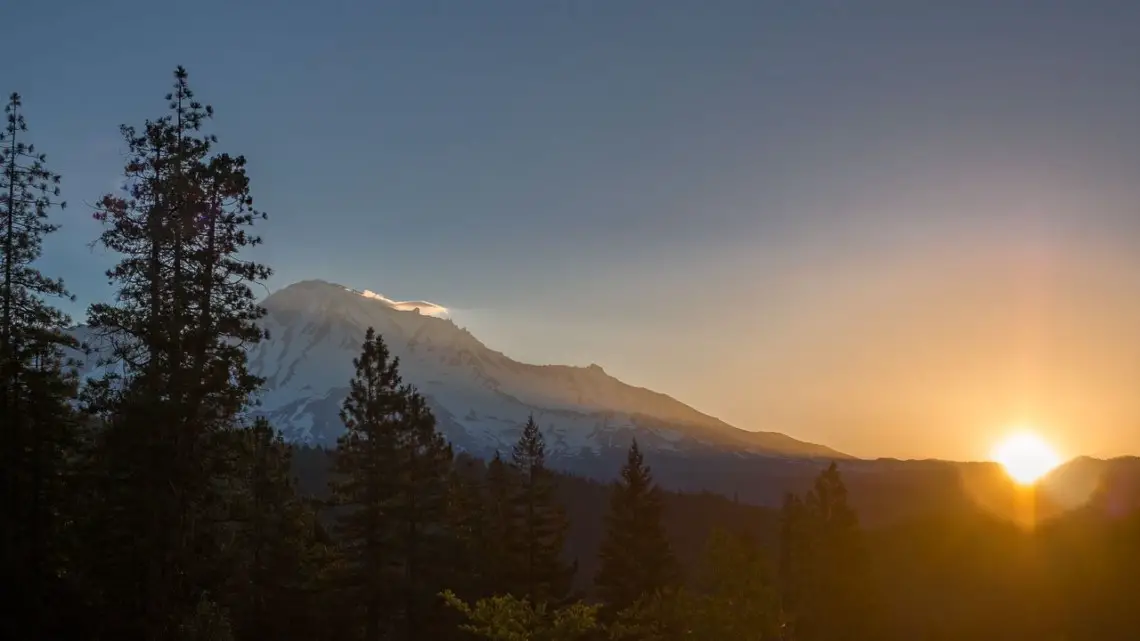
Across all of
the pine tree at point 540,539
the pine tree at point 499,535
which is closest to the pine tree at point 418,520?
the pine tree at point 499,535

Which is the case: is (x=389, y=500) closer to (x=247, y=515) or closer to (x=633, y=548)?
(x=247, y=515)

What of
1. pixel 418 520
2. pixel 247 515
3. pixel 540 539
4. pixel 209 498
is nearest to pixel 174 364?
pixel 209 498

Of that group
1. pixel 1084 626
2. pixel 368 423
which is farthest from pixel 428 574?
pixel 1084 626

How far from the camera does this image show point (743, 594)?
19781mm

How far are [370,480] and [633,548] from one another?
13.7 metres

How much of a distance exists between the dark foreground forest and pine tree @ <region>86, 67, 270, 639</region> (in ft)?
0.15

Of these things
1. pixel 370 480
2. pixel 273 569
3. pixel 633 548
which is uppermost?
pixel 370 480

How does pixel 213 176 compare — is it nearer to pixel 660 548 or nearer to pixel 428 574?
pixel 428 574

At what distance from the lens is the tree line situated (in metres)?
17.3

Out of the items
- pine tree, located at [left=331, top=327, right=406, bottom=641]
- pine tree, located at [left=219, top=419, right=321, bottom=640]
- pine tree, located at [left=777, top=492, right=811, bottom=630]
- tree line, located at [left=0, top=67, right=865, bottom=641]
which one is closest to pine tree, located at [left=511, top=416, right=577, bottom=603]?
tree line, located at [left=0, top=67, right=865, bottom=641]

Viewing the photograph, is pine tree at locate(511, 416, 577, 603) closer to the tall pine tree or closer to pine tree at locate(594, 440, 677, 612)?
pine tree at locate(594, 440, 677, 612)

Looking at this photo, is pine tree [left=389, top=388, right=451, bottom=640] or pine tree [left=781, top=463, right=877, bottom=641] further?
pine tree [left=781, top=463, right=877, bottom=641]

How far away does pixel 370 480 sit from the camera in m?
28.5

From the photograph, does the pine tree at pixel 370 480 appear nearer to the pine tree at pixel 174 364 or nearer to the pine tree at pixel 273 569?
the pine tree at pixel 273 569
